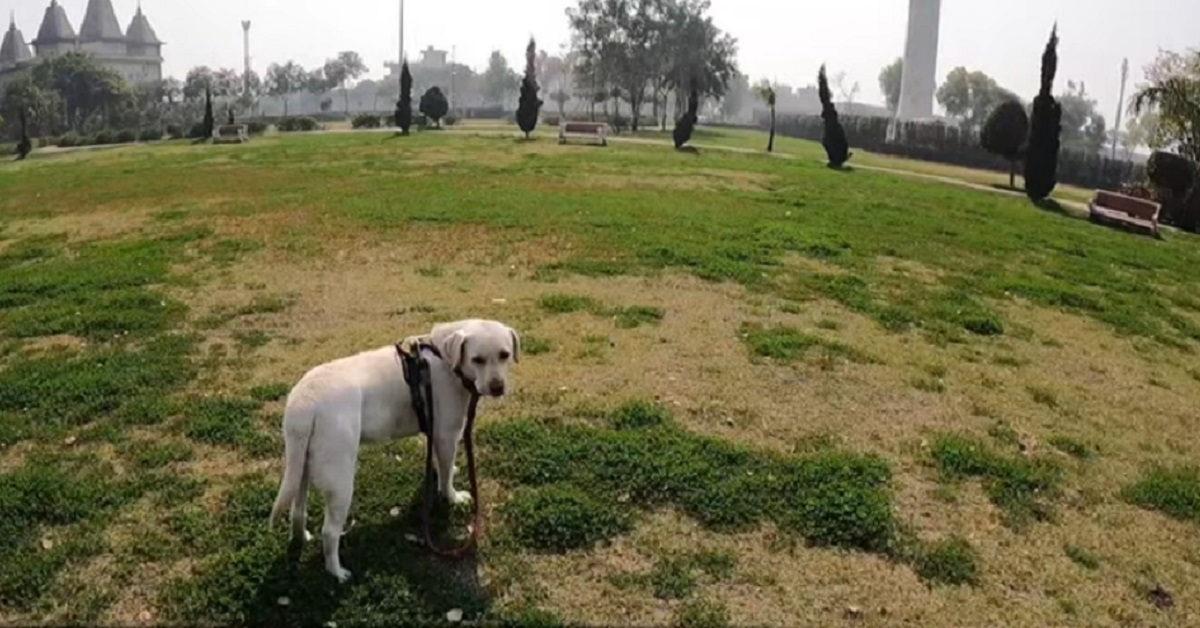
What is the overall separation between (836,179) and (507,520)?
64.2 ft

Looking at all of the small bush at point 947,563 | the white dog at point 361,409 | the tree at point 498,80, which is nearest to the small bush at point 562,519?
the white dog at point 361,409

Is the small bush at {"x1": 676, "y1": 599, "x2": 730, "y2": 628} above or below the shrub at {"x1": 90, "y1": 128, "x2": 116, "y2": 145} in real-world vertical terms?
below

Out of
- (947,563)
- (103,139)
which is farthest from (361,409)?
(103,139)

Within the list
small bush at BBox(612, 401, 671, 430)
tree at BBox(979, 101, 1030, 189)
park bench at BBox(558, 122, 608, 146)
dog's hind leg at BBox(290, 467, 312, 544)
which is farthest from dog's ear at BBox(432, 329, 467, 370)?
park bench at BBox(558, 122, 608, 146)

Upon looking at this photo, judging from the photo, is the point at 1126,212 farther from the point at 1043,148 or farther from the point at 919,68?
the point at 919,68

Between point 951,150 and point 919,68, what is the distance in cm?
2278

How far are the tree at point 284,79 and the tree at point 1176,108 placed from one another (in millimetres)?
94749

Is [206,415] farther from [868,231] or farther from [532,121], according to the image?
[532,121]

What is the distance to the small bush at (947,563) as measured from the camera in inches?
175

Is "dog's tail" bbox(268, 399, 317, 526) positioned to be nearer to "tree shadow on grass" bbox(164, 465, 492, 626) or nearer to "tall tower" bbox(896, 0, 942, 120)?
"tree shadow on grass" bbox(164, 465, 492, 626)

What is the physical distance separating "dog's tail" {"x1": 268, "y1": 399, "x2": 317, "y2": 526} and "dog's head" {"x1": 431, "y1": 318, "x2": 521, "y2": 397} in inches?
26.2

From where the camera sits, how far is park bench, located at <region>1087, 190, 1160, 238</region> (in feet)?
62.1

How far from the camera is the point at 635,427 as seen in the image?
590cm

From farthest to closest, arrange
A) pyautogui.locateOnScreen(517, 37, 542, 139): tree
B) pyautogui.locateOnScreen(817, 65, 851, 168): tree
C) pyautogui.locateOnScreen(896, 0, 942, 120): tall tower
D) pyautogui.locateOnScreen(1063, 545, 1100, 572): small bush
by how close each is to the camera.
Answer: pyautogui.locateOnScreen(896, 0, 942, 120): tall tower → pyautogui.locateOnScreen(517, 37, 542, 139): tree → pyautogui.locateOnScreen(817, 65, 851, 168): tree → pyautogui.locateOnScreen(1063, 545, 1100, 572): small bush
